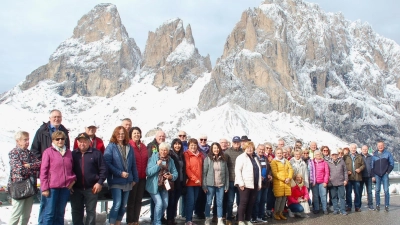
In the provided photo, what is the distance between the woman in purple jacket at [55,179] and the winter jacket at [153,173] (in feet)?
5.15

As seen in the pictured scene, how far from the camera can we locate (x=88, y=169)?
6309mm

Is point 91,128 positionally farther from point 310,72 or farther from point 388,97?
point 388,97

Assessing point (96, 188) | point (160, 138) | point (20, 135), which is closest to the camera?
point (20, 135)

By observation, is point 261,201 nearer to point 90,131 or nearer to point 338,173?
point 338,173

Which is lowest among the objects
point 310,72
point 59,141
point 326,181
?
point 326,181

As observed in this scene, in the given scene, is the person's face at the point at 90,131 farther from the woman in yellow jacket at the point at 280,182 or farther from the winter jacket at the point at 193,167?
the woman in yellow jacket at the point at 280,182

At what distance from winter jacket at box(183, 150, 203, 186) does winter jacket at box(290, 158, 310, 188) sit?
256 centimetres

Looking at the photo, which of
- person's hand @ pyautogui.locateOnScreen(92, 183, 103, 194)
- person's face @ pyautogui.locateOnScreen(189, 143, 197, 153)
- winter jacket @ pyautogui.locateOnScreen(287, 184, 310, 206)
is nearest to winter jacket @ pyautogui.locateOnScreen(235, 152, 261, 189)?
person's face @ pyautogui.locateOnScreen(189, 143, 197, 153)

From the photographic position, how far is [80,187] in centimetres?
631

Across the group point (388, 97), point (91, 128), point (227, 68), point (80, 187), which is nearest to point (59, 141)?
point (80, 187)

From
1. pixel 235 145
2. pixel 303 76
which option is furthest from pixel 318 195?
pixel 303 76

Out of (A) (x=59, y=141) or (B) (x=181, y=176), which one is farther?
(B) (x=181, y=176)

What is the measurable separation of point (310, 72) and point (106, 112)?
6709cm

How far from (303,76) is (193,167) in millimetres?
106083
